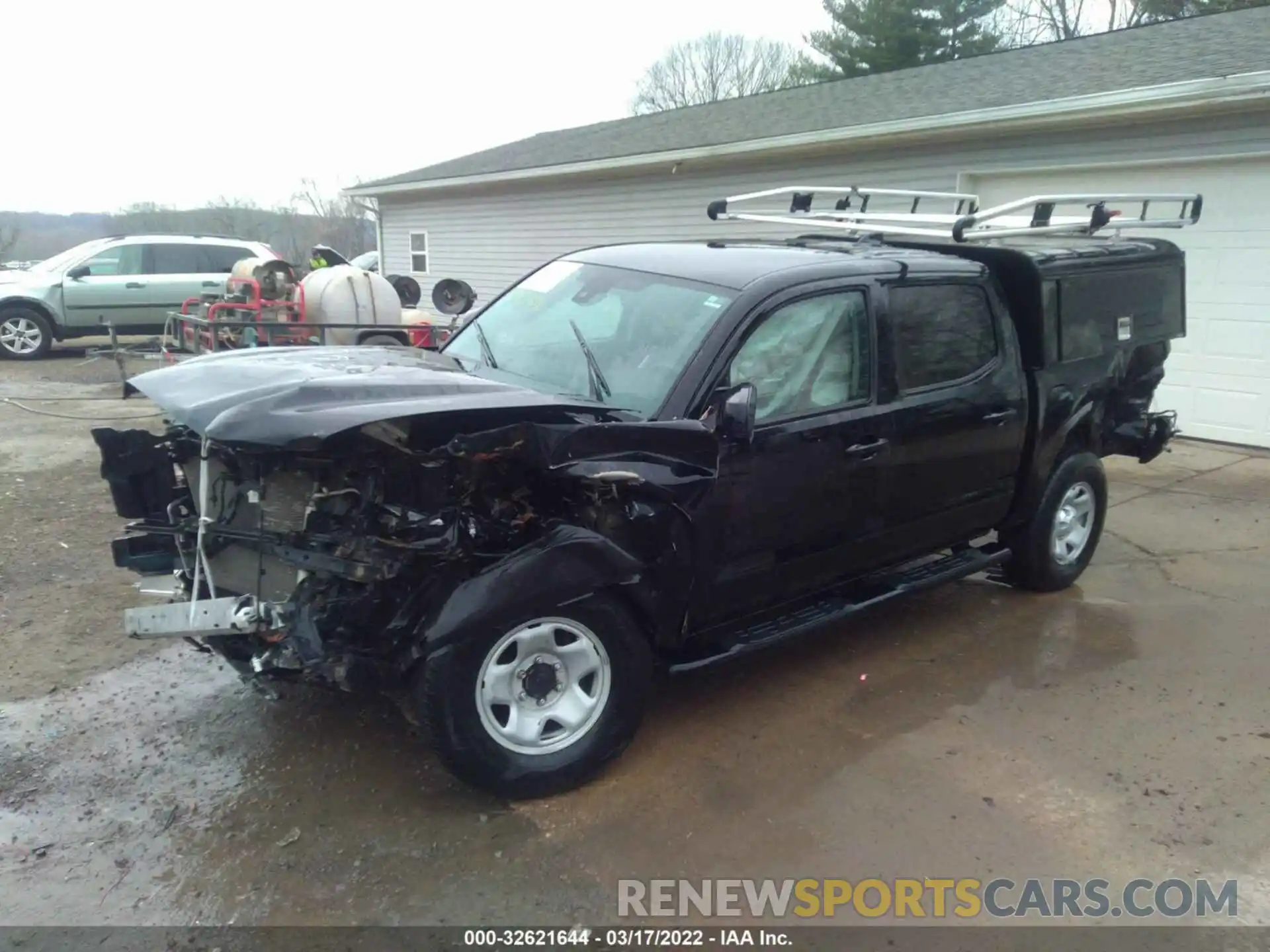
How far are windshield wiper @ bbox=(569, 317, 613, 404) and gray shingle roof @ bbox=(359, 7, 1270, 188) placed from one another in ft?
22.8

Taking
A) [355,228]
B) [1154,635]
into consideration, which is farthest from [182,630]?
[355,228]

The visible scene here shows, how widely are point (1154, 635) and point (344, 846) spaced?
4.10 m

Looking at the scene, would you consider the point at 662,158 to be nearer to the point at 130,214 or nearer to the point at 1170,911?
the point at 1170,911

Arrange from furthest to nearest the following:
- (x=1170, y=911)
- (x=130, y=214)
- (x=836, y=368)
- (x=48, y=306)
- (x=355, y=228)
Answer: (x=355, y=228) < (x=130, y=214) < (x=48, y=306) < (x=836, y=368) < (x=1170, y=911)

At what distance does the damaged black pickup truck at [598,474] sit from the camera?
3.02 metres

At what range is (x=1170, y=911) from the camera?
295 cm

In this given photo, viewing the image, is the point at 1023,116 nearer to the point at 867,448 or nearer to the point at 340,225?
the point at 867,448

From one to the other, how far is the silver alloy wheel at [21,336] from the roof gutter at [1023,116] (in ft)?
Answer: 30.5

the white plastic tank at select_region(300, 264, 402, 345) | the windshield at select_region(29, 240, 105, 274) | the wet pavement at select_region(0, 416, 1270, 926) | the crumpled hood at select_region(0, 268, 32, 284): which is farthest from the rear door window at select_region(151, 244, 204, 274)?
the wet pavement at select_region(0, 416, 1270, 926)

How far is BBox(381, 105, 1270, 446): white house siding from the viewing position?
27.0ft

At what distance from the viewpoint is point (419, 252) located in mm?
20438

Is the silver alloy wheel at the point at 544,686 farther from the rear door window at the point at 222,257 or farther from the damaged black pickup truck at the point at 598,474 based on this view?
the rear door window at the point at 222,257

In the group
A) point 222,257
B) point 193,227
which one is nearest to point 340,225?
point 193,227

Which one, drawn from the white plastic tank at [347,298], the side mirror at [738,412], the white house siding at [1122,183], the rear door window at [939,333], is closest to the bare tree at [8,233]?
the white house siding at [1122,183]
